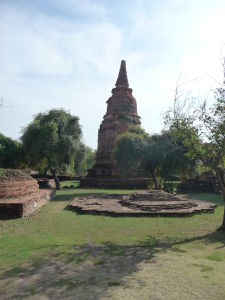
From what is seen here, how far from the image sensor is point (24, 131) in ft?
78.5

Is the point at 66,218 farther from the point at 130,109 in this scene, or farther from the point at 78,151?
the point at 130,109

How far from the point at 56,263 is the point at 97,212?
6.10 meters

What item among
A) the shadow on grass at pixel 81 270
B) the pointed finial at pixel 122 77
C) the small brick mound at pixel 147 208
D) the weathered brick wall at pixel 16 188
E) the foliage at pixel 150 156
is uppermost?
the pointed finial at pixel 122 77

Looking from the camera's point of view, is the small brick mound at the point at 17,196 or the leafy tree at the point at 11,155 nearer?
the small brick mound at the point at 17,196

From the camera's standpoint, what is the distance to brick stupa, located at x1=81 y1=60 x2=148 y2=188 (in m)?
28.4

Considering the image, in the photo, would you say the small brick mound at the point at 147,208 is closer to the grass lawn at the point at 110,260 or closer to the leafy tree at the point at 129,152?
the grass lawn at the point at 110,260

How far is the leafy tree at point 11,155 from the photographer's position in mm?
31672

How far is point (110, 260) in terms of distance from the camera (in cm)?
539

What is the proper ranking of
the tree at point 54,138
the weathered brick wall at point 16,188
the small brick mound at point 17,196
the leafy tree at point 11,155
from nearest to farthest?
the small brick mound at point 17,196 < the weathered brick wall at point 16,188 < the tree at point 54,138 < the leafy tree at point 11,155

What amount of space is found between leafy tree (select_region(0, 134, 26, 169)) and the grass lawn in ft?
78.8

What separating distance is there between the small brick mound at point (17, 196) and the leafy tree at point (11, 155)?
17.8 meters

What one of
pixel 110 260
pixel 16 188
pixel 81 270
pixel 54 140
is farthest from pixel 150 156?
pixel 81 270

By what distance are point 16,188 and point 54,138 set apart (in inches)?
380

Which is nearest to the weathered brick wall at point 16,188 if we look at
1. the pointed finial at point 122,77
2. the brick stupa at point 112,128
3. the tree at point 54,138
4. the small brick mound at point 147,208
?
the small brick mound at point 147,208
